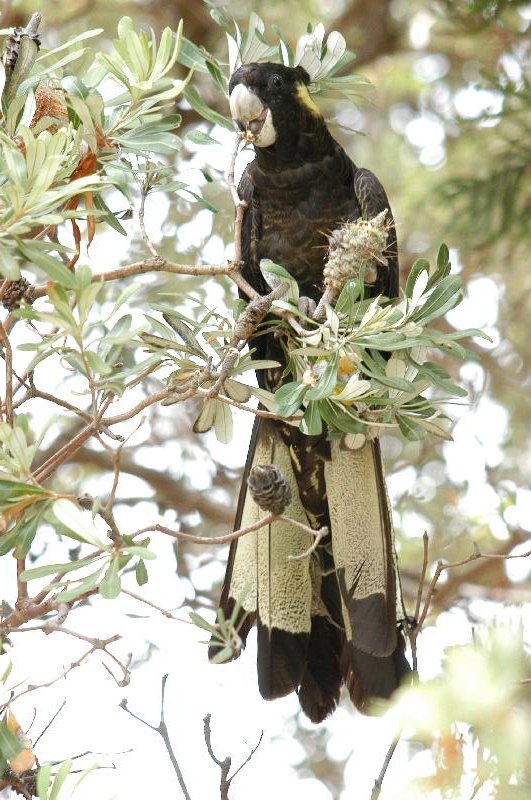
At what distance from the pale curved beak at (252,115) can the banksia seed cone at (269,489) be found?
1.08 m

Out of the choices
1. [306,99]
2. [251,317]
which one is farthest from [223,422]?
[306,99]

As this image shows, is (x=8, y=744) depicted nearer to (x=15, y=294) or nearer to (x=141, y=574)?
(x=141, y=574)

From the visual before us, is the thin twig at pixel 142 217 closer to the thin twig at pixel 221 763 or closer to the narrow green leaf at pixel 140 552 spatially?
the narrow green leaf at pixel 140 552

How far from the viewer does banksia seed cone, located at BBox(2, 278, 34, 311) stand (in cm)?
162

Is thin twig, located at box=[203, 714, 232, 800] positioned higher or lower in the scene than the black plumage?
lower

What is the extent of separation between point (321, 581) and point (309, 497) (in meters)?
0.26

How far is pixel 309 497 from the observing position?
2709 millimetres

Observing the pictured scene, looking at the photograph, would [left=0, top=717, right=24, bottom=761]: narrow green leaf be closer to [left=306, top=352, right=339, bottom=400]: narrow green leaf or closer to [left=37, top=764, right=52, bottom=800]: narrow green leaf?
[left=37, top=764, right=52, bottom=800]: narrow green leaf

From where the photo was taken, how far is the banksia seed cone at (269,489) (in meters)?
1.65

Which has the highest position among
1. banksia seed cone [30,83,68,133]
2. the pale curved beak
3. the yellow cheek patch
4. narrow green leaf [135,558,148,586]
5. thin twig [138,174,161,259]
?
the yellow cheek patch

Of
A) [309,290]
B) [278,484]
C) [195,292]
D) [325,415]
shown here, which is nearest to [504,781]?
[278,484]

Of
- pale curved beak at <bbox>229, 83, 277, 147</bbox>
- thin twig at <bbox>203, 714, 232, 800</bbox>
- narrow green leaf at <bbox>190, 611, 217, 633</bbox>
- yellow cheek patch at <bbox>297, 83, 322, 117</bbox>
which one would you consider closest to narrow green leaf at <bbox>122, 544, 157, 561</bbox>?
narrow green leaf at <bbox>190, 611, 217, 633</bbox>

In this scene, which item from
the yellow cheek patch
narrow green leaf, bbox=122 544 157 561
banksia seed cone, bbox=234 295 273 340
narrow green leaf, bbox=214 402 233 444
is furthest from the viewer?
the yellow cheek patch

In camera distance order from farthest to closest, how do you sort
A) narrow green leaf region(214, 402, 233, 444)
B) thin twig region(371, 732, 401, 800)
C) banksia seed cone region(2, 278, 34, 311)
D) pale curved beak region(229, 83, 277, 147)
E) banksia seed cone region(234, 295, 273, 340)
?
pale curved beak region(229, 83, 277, 147), narrow green leaf region(214, 402, 233, 444), banksia seed cone region(234, 295, 273, 340), thin twig region(371, 732, 401, 800), banksia seed cone region(2, 278, 34, 311)
